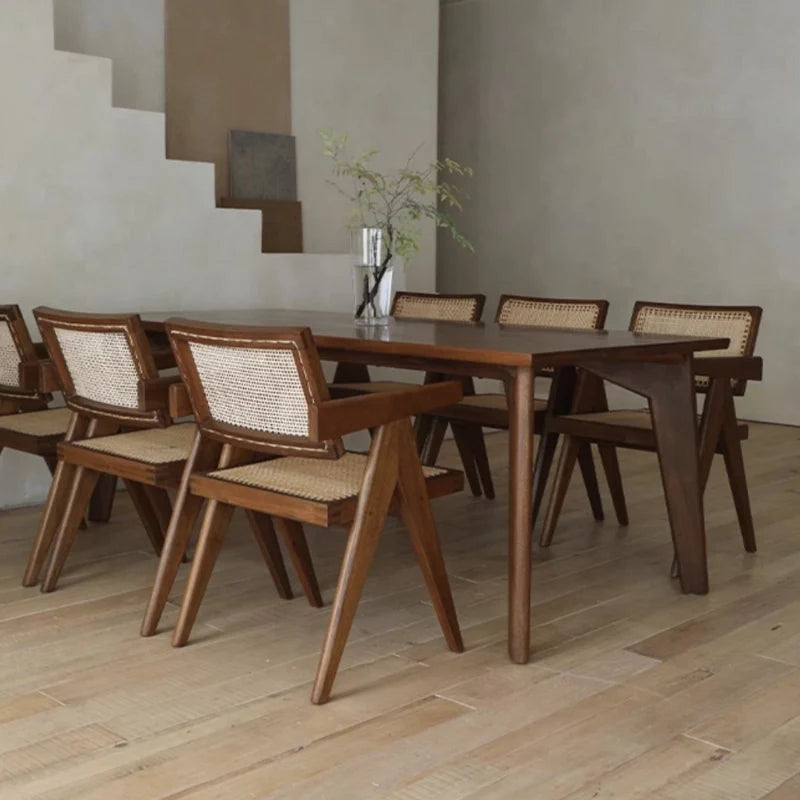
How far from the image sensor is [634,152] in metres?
7.21

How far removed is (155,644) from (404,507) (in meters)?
0.74

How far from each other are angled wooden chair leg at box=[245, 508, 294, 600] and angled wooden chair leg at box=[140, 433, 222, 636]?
0.28 m

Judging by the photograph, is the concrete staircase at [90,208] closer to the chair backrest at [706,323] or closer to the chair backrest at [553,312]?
the chair backrest at [553,312]

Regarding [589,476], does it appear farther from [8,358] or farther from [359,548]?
[8,358]

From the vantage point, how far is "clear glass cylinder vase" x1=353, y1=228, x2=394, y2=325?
12.1ft

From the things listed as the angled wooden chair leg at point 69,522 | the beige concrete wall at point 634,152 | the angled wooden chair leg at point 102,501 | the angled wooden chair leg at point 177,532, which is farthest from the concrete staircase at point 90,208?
the beige concrete wall at point 634,152

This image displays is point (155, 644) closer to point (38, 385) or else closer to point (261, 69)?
point (38, 385)

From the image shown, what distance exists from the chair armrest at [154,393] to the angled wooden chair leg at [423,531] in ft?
2.24

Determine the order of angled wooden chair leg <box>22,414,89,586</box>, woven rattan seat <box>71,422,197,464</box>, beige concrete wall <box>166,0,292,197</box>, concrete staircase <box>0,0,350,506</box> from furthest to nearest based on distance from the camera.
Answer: beige concrete wall <box>166,0,292,197</box> → concrete staircase <box>0,0,350,506</box> → angled wooden chair leg <box>22,414,89,586</box> → woven rattan seat <box>71,422,197,464</box>

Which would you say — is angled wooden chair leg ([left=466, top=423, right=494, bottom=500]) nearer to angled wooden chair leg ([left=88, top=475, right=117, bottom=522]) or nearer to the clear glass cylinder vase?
the clear glass cylinder vase

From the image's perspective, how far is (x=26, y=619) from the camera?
2959mm

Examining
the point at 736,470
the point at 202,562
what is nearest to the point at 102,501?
the point at 202,562

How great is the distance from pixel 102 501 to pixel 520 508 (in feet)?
6.43

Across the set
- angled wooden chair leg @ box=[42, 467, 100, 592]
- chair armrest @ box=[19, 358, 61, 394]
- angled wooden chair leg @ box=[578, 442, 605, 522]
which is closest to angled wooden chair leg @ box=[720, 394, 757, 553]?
angled wooden chair leg @ box=[578, 442, 605, 522]
